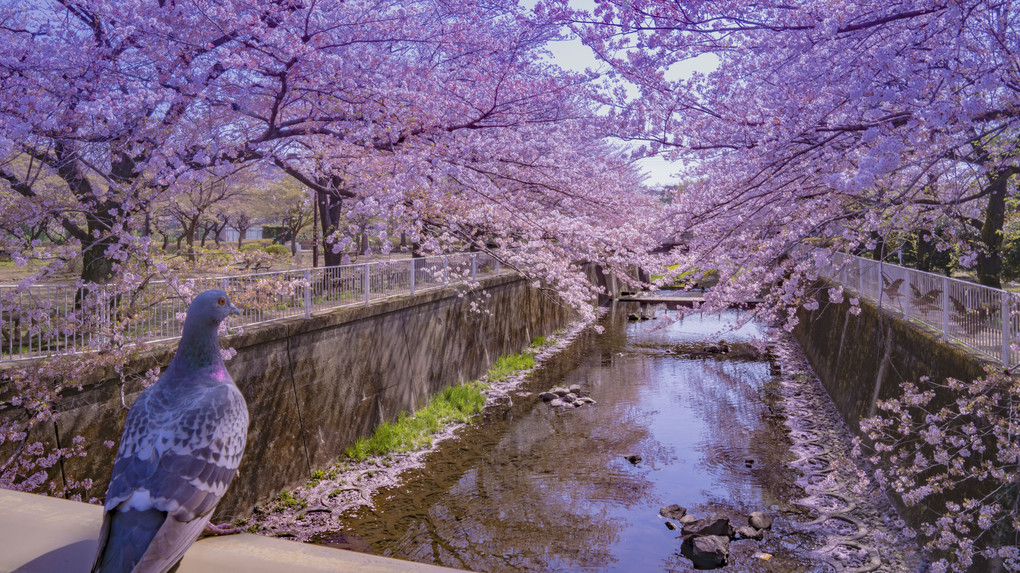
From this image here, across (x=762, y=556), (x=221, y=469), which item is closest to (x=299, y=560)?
(x=221, y=469)

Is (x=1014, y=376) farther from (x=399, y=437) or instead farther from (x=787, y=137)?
(x=399, y=437)

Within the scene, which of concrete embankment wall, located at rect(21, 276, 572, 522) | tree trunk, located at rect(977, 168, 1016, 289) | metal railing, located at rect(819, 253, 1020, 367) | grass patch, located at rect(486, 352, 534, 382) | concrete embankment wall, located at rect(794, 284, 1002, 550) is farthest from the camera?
grass patch, located at rect(486, 352, 534, 382)

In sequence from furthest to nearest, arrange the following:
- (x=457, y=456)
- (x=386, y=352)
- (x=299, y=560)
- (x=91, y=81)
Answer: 1. (x=386, y=352)
2. (x=457, y=456)
3. (x=91, y=81)
4. (x=299, y=560)

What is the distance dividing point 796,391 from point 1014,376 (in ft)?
38.8

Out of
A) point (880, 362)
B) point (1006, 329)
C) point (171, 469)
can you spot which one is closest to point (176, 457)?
point (171, 469)

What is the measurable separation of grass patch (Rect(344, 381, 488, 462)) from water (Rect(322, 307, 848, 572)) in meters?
0.52

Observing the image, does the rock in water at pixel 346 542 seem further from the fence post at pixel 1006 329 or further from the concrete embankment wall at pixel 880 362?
the fence post at pixel 1006 329

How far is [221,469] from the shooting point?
2.55 metres

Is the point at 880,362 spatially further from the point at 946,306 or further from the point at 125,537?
the point at 125,537

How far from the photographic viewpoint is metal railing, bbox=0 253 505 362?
20.4ft

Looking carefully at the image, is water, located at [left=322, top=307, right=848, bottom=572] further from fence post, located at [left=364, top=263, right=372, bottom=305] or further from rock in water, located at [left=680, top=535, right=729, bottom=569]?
fence post, located at [left=364, top=263, right=372, bottom=305]

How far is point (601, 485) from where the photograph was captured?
416 inches

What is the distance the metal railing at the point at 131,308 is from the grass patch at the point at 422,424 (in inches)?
102

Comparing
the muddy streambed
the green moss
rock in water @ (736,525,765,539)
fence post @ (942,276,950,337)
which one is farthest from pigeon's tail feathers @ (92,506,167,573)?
fence post @ (942,276,950,337)
